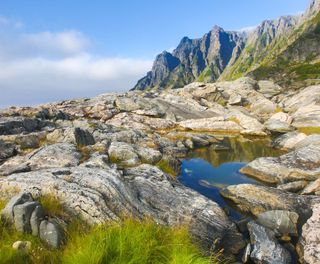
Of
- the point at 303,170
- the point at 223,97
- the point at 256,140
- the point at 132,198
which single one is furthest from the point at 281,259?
the point at 223,97

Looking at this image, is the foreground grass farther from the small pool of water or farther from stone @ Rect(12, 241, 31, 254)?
the small pool of water

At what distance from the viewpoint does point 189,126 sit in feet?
266

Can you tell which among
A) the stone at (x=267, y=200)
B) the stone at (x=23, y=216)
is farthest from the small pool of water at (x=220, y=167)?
the stone at (x=23, y=216)

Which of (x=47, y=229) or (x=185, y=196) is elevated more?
(x=47, y=229)

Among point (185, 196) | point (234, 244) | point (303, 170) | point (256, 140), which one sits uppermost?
point (185, 196)

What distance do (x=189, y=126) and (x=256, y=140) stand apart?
20.6 metres

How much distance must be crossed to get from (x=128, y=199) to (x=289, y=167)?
23.0 m

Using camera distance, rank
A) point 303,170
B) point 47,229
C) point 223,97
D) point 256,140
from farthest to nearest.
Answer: point 223,97 → point 256,140 → point 303,170 → point 47,229

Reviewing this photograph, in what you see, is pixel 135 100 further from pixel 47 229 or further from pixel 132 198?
pixel 47 229

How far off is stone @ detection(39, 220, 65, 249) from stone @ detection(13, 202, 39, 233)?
0.49 metres

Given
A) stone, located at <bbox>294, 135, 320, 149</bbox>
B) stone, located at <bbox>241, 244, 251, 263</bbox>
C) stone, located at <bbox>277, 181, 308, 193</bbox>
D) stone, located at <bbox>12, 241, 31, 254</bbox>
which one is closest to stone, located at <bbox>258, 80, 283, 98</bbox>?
stone, located at <bbox>294, 135, 320, 149</bbox>

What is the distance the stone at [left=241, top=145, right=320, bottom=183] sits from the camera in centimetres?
3250

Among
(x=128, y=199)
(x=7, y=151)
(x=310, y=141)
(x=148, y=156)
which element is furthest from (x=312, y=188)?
(x=7, y=151)

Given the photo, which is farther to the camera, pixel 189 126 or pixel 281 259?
pixel 189 126
